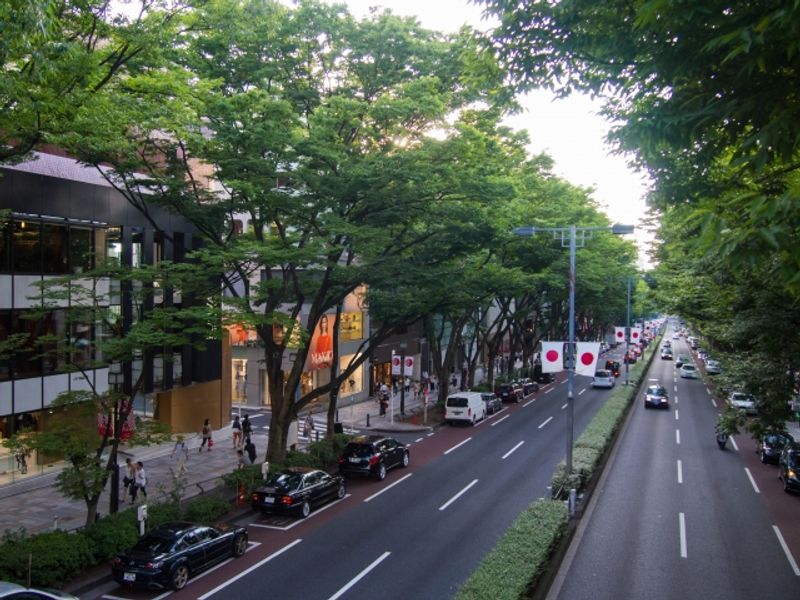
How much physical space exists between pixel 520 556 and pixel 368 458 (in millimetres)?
11542

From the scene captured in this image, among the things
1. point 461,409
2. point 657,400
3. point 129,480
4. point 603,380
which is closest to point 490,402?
point 461,409

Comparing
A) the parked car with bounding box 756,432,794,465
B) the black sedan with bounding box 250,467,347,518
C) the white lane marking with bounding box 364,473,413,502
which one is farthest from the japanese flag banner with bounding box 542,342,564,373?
the parked car with bounding box 756,432,794,465

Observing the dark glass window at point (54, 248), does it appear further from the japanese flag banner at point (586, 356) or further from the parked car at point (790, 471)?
the parked car at point (790, 471)

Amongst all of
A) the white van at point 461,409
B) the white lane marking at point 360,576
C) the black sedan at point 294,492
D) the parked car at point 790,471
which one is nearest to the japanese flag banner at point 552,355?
the black sedan at point 294,492

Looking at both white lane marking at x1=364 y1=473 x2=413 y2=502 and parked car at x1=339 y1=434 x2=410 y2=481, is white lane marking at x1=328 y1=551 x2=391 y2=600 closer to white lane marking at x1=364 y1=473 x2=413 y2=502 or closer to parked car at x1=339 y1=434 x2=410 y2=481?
white lane marking at x1=364 y1=473 x2=413 y2=502

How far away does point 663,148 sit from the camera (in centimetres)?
1240

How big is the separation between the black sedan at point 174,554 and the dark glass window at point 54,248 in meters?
11.9

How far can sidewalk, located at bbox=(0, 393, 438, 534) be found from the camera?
1909cm

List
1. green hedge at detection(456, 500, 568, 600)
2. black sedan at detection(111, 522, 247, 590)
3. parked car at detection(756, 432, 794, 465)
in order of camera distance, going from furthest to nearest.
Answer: parked car at detection(756, 432, 794, 465) < black sedan at detection(111, 522, 247, 590) < green hedge at detection(456, 500, 568, 600)

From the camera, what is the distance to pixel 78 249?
23.7 m

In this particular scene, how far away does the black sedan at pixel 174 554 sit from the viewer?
13641 mm

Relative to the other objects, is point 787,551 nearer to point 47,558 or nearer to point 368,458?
point 368,458

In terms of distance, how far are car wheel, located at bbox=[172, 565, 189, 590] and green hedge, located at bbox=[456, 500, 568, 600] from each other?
22.0 ft

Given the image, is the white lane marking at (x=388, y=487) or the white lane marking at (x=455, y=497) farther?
the white lane marking at (x=388, y=487)
